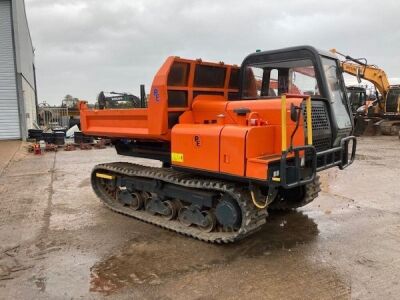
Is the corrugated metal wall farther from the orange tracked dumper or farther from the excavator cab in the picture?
the excavator cab

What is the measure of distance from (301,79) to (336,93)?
56 centimetres

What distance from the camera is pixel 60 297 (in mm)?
3662

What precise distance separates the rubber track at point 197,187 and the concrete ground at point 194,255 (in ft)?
0.39

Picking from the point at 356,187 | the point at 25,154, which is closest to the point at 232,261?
the point at 356,187

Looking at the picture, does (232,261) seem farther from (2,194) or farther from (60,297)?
(2,194)

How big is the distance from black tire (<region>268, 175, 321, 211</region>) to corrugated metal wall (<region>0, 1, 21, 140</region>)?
15557 millimetres

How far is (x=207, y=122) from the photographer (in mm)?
5395

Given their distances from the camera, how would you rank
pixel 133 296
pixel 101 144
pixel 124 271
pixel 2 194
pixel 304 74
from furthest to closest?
pixel 101 144 < pixel 2 194 < pixel 304 74 < pixel 124 271 < pixel 133 296

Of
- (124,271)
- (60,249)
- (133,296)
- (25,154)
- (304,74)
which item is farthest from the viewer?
(25,154)

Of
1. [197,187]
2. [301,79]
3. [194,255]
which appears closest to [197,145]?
[197,187]

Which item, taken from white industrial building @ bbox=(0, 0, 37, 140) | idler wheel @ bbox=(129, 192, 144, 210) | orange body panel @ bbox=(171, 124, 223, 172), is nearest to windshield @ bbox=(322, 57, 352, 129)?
orange body panel @ bbox=(171, 124, 223, 172)

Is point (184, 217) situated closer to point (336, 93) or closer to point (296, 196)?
point (296, 196)

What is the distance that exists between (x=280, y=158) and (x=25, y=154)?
39.8 ft

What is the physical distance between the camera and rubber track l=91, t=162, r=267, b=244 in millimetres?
4641
